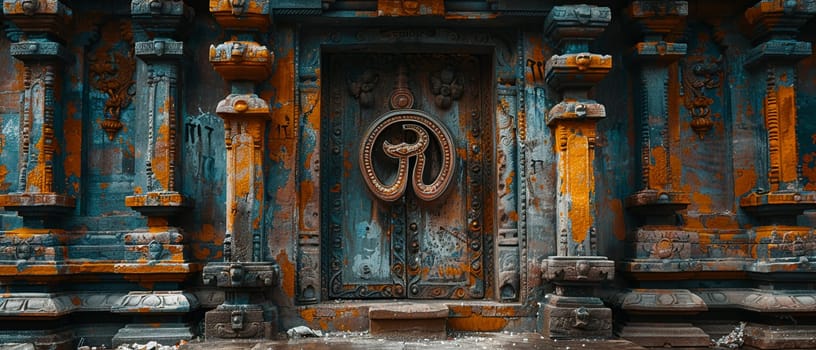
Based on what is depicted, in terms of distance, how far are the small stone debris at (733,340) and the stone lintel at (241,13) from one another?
5907 mm

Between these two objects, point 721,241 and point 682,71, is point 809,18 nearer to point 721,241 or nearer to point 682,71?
point 682,71

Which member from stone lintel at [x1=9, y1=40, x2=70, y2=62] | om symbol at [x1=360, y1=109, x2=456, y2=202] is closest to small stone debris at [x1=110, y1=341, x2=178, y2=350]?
om symbol at [x1=360, y1=109, x2=456, y2=202]

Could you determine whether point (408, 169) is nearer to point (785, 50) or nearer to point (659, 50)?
point (659, 50)

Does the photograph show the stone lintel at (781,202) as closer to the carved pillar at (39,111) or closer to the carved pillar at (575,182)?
the carved pillar at (575,182)

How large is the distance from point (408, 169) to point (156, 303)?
3.02 m

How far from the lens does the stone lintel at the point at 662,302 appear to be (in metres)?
8.16

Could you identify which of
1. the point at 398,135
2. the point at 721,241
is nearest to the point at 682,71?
the point at 721,241

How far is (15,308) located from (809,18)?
9.05 meters

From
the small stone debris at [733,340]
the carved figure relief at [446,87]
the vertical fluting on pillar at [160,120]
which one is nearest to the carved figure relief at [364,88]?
the carved figure relief at [446,87]

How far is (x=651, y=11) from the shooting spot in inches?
332

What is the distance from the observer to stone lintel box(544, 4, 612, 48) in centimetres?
806

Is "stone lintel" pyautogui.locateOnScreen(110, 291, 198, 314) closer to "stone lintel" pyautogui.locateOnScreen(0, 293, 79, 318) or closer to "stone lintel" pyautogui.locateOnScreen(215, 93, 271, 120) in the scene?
"stone lintel" pyautogui.locateOnScreen(0, 293, 79, 318)

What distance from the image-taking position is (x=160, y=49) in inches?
323

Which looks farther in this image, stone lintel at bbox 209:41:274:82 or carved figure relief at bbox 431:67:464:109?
carved figure relief at bbox 431:67:464:109
